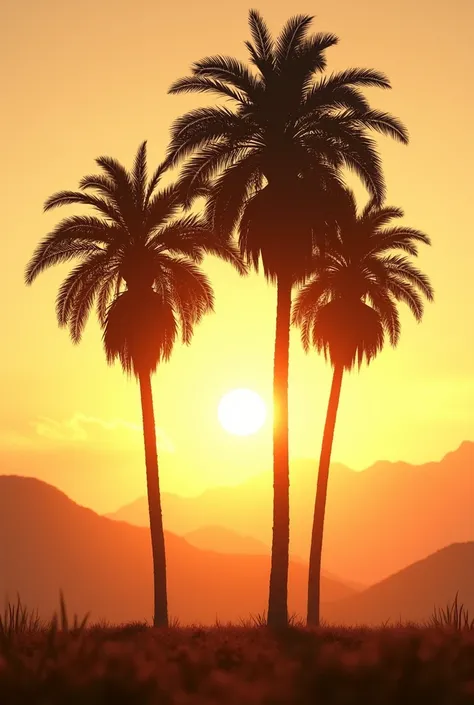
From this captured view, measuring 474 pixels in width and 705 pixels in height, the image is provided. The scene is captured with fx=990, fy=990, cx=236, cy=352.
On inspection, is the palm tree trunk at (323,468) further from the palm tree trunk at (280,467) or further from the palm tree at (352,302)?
the palm tree trunk at (280,467)

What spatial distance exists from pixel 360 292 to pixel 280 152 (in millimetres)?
10731

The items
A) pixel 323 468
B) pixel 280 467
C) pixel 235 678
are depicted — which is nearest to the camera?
pixel 235 678

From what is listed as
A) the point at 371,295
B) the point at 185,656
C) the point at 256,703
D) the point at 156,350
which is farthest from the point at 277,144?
the point at 256,703

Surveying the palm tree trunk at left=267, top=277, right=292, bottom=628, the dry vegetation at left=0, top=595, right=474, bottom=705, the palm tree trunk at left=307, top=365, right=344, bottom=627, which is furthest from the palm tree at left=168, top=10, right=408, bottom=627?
the dry vegetation at left=0, top=595, right=474, bottom=705

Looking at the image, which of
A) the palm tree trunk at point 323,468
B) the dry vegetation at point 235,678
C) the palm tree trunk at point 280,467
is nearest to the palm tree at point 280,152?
the palm tree trunk at point 280,467

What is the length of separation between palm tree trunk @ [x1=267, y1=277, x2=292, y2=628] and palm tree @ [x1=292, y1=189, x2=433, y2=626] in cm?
836

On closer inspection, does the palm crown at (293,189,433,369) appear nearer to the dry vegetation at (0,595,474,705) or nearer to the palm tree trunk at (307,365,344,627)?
the palm tree trunk at (307,365,344,627)

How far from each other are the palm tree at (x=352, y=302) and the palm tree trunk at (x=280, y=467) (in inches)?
329

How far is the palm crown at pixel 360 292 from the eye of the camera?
38406 millimetres

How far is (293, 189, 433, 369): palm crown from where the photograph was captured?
1512 inches

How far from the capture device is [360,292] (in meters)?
39.1

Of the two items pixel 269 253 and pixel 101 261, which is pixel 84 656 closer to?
pixel 269 253

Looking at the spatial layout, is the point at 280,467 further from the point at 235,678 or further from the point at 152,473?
the point at 235,678

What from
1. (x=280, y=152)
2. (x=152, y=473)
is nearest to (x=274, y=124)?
(x=280, y=152)
